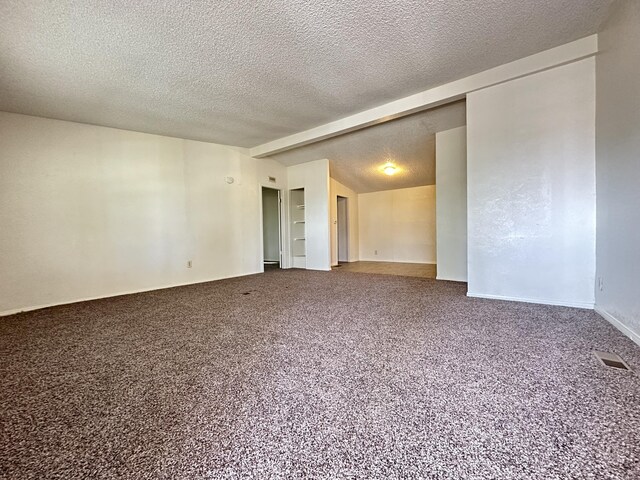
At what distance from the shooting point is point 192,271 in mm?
4945

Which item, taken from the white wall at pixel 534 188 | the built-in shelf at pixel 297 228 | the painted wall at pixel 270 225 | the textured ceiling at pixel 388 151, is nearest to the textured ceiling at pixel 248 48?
the white wall at pixel 534 188

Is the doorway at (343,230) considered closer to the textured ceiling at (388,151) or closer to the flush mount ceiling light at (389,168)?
the textured ceiling at (388,151)

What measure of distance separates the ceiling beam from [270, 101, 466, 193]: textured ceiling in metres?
0.54

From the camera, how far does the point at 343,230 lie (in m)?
7.99

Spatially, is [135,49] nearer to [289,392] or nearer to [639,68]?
[289,392]

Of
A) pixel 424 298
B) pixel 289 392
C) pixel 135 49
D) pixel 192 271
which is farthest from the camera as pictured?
pixel 192 271

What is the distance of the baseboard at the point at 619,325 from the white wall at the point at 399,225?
4.49 m

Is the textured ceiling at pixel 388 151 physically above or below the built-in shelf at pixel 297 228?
above

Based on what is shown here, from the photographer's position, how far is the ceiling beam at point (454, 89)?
2699 millimetres

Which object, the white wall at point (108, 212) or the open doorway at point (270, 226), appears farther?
the open doorway at point (270, 226)

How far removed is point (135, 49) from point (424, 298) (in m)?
3.92

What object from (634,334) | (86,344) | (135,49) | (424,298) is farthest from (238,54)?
(634,334)

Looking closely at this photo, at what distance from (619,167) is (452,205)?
2.37m

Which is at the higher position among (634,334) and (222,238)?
(222,238)
